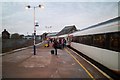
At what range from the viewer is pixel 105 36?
1303 centimetres

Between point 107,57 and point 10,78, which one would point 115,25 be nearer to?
point 107,57

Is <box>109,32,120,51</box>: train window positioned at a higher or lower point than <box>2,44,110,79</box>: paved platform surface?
higher

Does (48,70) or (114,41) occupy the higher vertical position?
(114,41)

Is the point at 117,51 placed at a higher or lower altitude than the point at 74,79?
higher

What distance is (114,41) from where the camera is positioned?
11.0 meters

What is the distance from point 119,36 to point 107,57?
7.67 ft

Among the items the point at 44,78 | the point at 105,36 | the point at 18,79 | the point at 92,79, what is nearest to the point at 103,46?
the point at 105,36

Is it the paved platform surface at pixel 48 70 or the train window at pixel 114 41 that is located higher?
the train window at pixel 114 41

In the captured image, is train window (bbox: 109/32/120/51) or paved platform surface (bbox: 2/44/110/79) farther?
paved platform surface (bbox: 2/44/110/79)

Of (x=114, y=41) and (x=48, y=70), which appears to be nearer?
(x=114, y=41)

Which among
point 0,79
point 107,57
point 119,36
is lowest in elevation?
point 0,79

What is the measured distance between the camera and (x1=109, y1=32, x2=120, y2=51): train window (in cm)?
1039

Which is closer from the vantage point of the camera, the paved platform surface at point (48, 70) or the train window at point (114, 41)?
the train window at point (114, 41)

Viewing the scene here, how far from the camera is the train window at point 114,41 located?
10395 millimetres
